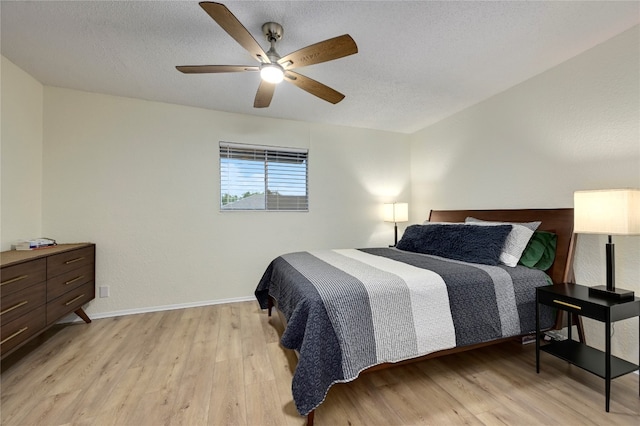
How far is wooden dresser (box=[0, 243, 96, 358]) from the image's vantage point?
1.72 m

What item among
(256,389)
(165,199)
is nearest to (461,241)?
(256,389)

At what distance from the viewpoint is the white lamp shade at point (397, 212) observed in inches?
155

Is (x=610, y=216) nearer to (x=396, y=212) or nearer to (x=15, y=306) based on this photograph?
(x=396, y=212)

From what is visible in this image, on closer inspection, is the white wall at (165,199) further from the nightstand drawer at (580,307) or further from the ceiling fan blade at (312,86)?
the nightstand drawer at (580,307)

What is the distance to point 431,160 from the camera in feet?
12.9

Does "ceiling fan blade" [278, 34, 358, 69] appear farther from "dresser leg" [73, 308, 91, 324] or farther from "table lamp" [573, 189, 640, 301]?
"dresser leg" [73, 308, 91, 324]

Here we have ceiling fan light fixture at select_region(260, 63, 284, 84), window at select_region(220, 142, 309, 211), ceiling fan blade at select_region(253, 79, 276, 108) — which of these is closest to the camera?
ceiling fan light fixture at select_region(260, 63, 284, 84)

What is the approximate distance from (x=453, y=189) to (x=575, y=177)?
1.33 m

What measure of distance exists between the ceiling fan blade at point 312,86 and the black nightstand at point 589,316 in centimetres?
214

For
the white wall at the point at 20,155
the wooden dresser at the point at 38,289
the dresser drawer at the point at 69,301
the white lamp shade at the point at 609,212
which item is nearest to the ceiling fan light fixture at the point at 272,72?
the wooden dresser at the point at 38,289

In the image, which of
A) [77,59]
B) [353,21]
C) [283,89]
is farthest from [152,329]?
[353,21]

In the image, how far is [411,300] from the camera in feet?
5.39

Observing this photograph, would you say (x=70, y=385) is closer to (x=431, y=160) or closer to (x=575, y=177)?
(x=575, y=177)

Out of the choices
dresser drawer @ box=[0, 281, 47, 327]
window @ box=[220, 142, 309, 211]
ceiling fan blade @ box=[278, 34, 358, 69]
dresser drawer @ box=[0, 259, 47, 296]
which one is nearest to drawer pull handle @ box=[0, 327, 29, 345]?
dresser drawer @ box=[0, 281, 47, 327]
